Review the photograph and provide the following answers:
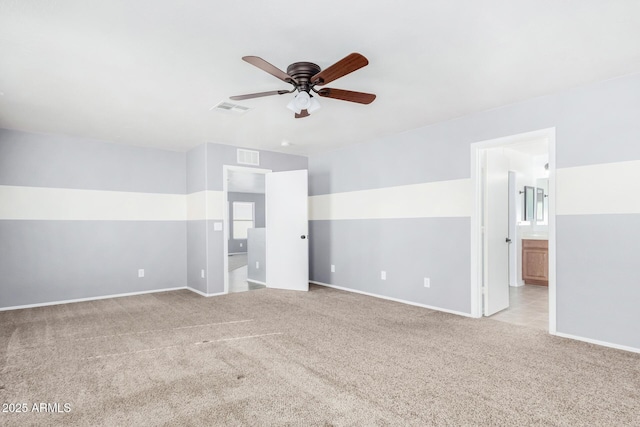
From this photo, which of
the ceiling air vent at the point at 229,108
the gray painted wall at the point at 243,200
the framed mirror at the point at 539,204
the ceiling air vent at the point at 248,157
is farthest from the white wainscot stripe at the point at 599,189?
the gray painted wall at the point at 243,200

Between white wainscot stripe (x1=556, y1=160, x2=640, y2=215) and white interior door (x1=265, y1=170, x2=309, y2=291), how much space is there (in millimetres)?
3505

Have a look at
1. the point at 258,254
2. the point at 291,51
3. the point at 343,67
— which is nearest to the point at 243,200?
the point at 258,254

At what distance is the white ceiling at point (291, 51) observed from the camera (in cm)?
204

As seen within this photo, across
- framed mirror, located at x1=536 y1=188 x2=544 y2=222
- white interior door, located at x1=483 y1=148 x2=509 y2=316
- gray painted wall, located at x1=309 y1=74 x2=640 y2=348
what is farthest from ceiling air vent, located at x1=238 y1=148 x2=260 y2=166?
framed mirror, located at x1=536 y1=188 x2=544 y2=222

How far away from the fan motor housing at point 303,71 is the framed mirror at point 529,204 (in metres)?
5.40

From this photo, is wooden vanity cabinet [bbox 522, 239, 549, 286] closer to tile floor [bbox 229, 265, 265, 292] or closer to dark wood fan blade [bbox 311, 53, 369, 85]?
tile floor [bbox 229, 265, 265, 292]

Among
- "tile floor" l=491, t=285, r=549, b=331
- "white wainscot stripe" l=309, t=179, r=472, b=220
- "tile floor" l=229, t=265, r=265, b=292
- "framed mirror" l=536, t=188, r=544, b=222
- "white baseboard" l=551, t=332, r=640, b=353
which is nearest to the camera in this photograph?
"white baseboard" l=551, t=332, r=640, b=353

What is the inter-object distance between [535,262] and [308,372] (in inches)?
205

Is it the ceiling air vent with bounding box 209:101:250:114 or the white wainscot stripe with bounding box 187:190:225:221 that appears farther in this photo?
the white wainscot stripe with bounding box 187:190:225:221

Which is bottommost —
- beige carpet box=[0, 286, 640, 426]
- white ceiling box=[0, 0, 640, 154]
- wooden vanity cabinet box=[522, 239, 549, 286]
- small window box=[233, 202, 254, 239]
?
beige carpet box=[0, 286, 640, 426]

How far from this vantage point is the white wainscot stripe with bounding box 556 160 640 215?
9.61 ft

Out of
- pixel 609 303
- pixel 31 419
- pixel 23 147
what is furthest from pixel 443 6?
pixel 23 147

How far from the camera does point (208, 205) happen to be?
5.29 metres

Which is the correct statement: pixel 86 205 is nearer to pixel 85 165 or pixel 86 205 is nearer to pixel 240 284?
pixel 85 165
